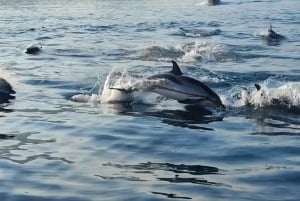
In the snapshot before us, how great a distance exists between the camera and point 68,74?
18031 mm

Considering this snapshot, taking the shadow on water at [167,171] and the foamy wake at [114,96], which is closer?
Answer: the shadow on water at [167,171]

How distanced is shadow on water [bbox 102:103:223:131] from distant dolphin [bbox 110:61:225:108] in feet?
0.72

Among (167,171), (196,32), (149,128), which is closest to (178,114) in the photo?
(149,128)

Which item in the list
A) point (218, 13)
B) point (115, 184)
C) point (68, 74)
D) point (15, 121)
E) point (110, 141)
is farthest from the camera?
point (218, 13)

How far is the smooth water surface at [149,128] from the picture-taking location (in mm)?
8117

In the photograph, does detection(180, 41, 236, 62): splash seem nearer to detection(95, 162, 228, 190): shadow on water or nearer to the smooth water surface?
the smooth water surface

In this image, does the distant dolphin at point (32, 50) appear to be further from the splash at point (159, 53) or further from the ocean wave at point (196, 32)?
the ocean wave at point (196, 32)

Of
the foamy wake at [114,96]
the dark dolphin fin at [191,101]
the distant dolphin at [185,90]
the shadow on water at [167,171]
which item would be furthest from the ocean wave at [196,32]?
the shadow on water at [167,171]

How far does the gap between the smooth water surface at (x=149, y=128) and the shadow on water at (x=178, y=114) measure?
21mm

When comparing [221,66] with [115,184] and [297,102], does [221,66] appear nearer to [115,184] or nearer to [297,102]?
[297,102]

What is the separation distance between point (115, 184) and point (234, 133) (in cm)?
338

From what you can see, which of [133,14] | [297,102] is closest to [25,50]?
[297,102]

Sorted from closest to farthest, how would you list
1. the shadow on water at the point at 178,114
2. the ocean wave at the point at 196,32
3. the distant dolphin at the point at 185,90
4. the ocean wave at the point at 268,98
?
the shadow on water at the point at 178,114
the distant dolphin at the point at 185,90
the ocean wave at the point at 268,98
the ocean wave at the point at 196,32

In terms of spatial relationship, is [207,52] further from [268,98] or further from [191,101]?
[191,101]
